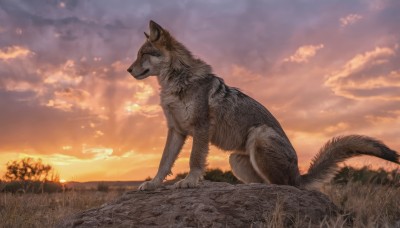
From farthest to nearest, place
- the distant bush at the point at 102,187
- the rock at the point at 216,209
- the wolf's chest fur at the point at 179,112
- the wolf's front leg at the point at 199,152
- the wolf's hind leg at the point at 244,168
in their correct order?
the distant bush at the point at 102,187 < the wolf's hind leg at the point at 244,168 < the wolf's chest fur at the point at 179,112 < the wolf's front leg at the point at 199,152 < the rock at the point at 216,209

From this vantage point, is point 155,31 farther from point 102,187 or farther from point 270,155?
point 102,187

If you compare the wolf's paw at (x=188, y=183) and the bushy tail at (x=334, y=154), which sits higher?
the bushy tail at (x=334, y=154)

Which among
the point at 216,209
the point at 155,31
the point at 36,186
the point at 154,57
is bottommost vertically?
the point at 216,209

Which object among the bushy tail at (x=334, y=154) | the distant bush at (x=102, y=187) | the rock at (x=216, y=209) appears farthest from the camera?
the distant bush at (x=102, y=187)

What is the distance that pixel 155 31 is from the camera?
25.5 ft

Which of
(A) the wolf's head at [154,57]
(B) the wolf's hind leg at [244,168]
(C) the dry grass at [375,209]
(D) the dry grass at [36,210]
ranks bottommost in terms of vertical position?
(C) the dry grass at [375,209]

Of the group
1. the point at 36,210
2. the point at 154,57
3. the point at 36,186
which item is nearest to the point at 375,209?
the point at 154,57

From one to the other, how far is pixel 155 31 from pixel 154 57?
430 millimetres

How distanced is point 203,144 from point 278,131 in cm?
131

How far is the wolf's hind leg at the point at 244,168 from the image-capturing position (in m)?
7.72

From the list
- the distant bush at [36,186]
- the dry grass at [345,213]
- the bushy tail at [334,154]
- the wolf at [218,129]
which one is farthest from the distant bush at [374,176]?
the distant bush at [36,186]

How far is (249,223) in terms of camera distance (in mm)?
5617

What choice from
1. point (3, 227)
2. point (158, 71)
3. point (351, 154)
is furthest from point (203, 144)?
point (3, 227)

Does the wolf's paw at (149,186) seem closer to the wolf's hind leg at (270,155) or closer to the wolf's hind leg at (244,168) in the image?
the wolf's hind leg at (244,168)
